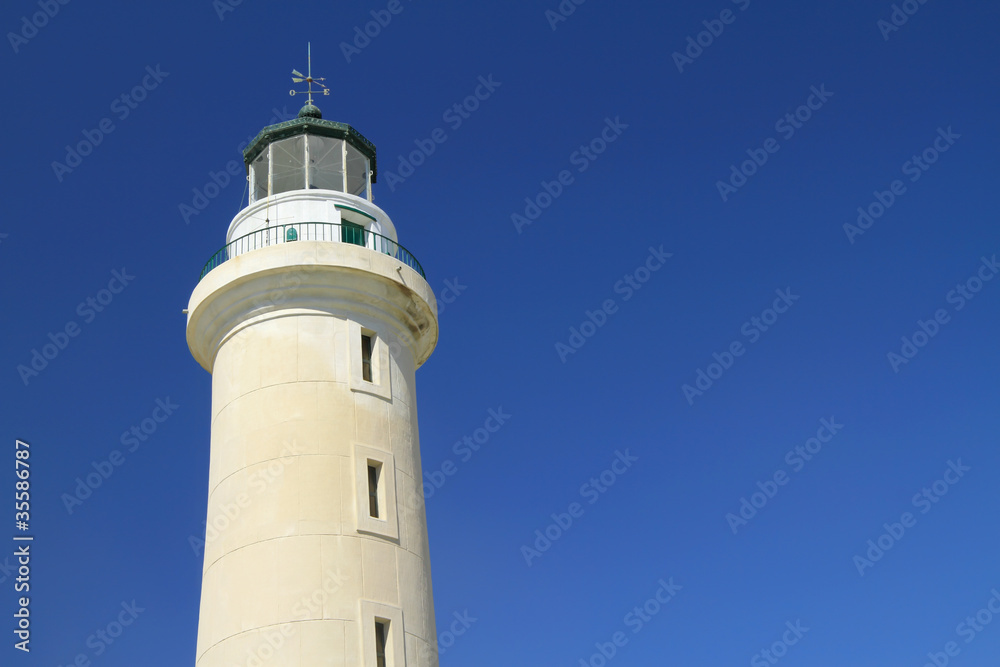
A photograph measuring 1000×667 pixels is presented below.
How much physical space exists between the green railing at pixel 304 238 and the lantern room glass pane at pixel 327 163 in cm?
239

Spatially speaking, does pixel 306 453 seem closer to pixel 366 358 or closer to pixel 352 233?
pixel 366 358

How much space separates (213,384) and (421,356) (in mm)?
4898

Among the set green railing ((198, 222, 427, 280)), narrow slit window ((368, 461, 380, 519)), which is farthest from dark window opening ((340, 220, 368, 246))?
narrow slit window ((368, 461, 380, 519))

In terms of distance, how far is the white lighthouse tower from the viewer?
20.2 m

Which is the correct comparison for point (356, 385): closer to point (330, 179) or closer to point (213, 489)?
point (213, 489)

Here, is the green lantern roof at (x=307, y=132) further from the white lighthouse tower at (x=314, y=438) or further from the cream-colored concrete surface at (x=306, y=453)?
the cream-colored concrete surface at (x=306, y=453)

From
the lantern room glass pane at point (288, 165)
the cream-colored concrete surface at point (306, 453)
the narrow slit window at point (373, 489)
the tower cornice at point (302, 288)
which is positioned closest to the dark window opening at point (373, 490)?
the narrow slit window at point (373, 489)

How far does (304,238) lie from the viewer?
79.8 feet

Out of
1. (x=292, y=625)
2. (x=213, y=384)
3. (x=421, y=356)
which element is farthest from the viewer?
(x=421, y=356)

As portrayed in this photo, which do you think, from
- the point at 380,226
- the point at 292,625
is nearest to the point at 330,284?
the point at 380,226

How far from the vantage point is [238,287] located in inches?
915

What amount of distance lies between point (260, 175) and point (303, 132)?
174 cm

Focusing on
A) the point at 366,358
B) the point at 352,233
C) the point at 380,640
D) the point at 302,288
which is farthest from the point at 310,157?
the point at 380,640

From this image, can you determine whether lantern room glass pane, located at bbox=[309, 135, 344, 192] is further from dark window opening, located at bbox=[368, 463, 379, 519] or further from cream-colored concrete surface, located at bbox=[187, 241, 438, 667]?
dark window opening, located at bbox=[368, 463, 379, 519]
